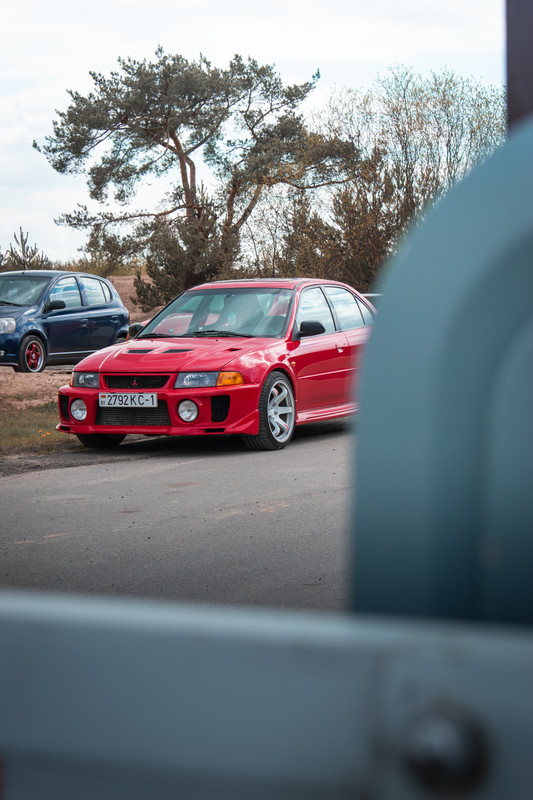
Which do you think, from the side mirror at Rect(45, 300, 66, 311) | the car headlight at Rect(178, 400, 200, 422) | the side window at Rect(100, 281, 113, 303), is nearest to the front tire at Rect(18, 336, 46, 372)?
the side mirror at Rect(45, 300, 66, 311)

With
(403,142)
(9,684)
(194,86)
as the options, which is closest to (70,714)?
(9,684)

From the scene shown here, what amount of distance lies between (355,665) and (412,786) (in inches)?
3.5

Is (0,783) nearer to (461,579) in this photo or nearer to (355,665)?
(355,665)

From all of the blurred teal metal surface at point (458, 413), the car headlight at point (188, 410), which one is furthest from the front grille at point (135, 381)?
the blurred teal metal surface at point (458, 413)

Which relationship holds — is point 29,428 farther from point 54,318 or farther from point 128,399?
point 54,318

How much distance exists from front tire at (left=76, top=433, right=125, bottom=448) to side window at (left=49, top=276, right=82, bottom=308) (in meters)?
8.45

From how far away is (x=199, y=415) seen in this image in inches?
359

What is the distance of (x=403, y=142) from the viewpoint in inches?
1230

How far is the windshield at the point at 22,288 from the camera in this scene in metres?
17.9

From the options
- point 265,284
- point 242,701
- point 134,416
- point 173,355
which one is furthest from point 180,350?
point 242,701

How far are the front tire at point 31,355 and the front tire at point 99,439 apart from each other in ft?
23.6

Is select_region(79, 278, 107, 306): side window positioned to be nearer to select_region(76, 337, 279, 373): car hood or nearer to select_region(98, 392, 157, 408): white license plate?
select_region(76, 337, 279, 373): car hood

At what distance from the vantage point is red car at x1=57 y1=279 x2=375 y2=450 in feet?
30.1

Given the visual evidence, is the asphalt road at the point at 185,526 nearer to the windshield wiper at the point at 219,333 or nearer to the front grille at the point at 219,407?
the front grille at the point at 219,407
